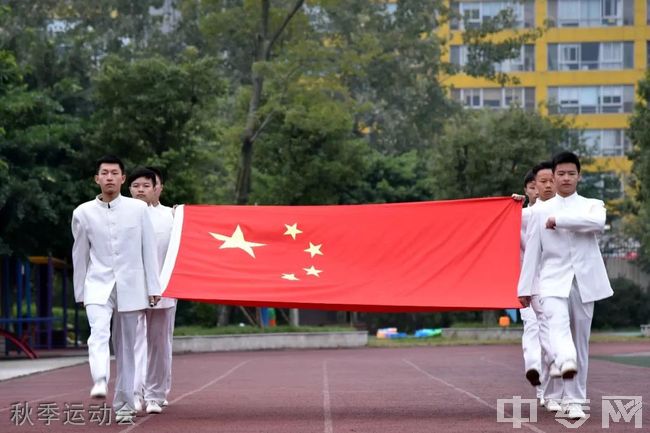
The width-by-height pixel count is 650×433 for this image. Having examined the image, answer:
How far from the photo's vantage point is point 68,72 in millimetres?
40125

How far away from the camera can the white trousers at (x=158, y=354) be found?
1427 centimetres

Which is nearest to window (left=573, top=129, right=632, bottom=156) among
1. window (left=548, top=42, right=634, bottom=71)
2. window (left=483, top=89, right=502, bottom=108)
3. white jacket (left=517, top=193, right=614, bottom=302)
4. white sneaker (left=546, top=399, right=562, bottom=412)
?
window (left=548, top=42, right=634, bottom=71)

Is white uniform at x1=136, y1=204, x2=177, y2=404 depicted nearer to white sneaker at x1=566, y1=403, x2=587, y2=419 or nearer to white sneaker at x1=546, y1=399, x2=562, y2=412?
white sneaker at x1=546, y1=399, x2=562, y2=412

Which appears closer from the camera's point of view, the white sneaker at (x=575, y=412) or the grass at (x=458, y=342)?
the white sneaker at (x=575, y=412)

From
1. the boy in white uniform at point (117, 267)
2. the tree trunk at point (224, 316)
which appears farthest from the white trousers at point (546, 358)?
the tree trunk at point (224, 316)

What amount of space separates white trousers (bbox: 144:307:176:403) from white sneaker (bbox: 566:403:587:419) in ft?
13.8

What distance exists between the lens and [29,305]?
115 feet

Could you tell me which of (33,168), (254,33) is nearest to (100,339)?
(33,168)

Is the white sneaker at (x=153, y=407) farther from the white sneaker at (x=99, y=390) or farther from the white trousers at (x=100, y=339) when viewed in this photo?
the white sneaker at (x=99, y=390)

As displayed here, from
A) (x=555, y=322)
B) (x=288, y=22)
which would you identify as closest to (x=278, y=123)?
(x=288, y=22)

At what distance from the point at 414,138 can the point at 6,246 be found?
38.7m

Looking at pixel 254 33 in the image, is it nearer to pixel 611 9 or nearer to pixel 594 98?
pixel 611 9

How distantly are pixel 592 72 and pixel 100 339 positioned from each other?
74316mm

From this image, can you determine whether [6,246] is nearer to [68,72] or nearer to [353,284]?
[68,72]
